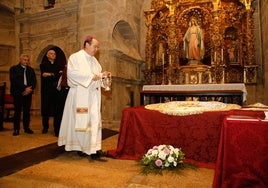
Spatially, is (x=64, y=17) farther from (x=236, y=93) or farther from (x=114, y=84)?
(x=236, y=93)

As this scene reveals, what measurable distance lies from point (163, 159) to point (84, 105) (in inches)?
53.3

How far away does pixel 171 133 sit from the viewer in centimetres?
316

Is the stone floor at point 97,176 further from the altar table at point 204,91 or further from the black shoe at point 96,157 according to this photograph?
the altar table at point 204,91

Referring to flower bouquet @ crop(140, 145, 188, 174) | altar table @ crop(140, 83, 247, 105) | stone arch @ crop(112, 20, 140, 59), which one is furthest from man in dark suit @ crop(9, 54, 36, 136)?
flower bouquet @ crop(140, 145, 188, 174)

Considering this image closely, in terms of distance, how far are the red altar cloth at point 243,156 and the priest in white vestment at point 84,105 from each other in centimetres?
184

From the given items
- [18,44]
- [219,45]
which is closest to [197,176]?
[219,45]

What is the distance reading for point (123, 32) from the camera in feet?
29.1

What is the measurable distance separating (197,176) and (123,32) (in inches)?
278

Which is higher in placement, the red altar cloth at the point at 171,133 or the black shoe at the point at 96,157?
the red altar cloth at the point at 171,133

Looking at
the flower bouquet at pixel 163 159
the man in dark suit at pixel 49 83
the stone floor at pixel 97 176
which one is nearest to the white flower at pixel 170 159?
the flower bouquet at pixel 163 159

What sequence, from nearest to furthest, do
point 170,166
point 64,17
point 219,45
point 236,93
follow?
1. point 170,166
2. point 236,93
3. point 219,45
4. point 64,17

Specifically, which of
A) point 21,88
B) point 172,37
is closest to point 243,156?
point 21,88

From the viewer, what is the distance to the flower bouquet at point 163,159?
2789mm

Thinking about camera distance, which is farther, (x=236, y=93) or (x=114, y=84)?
(x=114, y=84)
